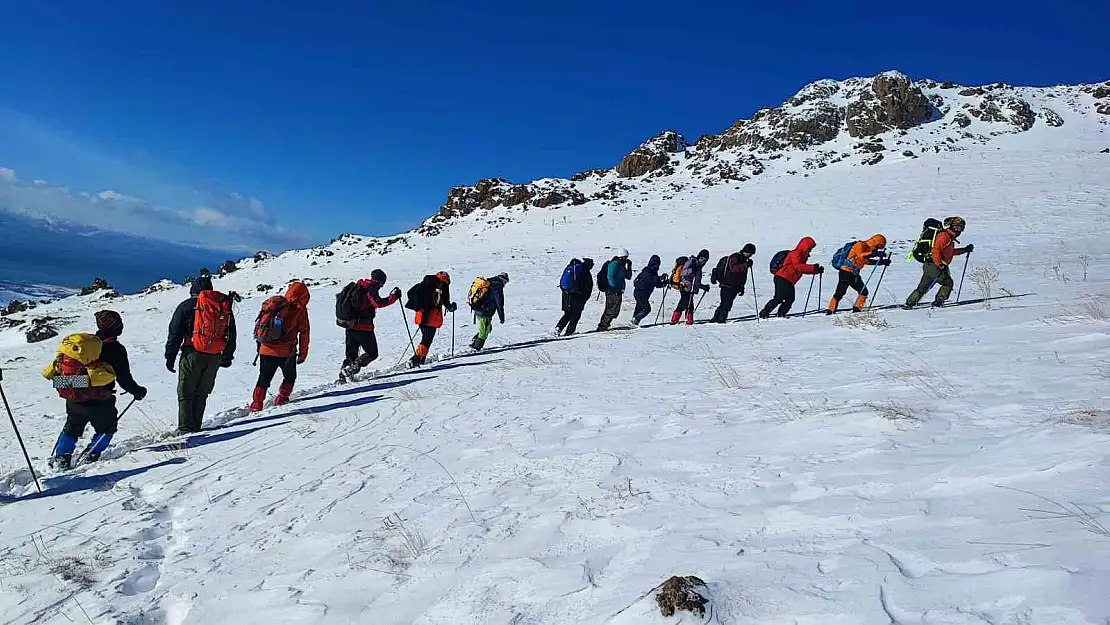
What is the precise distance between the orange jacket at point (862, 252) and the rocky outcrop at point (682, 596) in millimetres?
10759

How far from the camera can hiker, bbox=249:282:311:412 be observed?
8.27 m

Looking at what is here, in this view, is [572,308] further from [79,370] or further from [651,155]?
[651,155]

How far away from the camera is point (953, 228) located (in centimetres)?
1084

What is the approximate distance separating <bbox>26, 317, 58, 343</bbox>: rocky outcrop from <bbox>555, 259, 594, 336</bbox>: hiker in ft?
68.9

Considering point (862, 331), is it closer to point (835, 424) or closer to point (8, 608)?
point (835, 424)

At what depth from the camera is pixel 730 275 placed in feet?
42.1

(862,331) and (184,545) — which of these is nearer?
(184,545)

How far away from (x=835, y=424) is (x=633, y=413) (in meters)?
1.84

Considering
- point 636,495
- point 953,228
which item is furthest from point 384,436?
point 953,228

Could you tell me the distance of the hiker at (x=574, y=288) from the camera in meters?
12.9

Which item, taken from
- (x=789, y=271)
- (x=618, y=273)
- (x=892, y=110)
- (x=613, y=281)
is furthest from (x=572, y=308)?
(x=892, y=110)

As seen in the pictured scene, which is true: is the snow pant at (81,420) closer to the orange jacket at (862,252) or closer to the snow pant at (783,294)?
the snow pant at (783,294)

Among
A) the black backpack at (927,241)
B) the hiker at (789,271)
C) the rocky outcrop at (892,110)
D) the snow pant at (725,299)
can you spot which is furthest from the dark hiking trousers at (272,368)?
the rocky outcrop at (892,110)

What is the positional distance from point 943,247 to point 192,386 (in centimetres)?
1202
